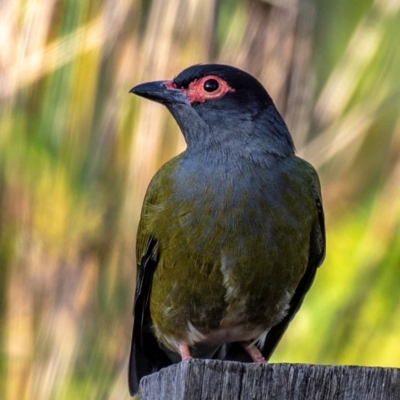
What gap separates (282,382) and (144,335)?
2280 millimetres

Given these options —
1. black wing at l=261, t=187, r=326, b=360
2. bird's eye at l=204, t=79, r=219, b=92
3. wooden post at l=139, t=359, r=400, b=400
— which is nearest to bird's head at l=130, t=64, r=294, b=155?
bird's eye at l=204, t=79, r=219, b=92

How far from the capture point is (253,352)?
4.65 meters

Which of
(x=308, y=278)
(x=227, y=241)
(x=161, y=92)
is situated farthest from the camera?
(x=308, y=278)

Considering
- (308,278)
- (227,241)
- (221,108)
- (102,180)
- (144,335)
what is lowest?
(144,335)

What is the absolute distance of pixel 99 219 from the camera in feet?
15.9

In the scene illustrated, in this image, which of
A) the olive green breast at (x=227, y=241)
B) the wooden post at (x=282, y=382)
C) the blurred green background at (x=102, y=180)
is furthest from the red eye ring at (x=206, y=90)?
the wooden post at (x=282, y=382)

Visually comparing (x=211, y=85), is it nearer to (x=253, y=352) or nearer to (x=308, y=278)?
(x=308, y=278)

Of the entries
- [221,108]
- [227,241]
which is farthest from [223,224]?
[221,108]

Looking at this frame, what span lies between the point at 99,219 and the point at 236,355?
3.17 ft

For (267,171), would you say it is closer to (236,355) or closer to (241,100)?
(241,100)

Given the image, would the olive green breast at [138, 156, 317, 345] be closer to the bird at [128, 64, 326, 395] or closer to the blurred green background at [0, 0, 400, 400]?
the bird at [128, 64, 326, 395]

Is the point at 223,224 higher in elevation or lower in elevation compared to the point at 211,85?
lower

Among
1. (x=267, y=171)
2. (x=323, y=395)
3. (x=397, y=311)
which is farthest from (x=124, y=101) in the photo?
(x=323, y=395)

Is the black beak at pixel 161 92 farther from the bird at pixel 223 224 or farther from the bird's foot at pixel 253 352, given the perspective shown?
the bird's foot at pixel 253 352
